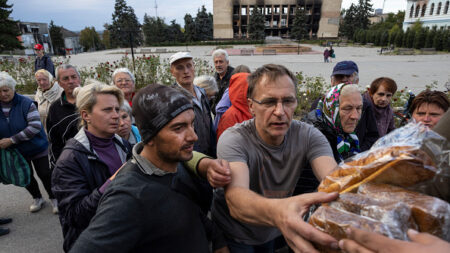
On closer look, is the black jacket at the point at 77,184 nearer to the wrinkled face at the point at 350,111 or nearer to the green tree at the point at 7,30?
the wrinkled face at the point at 350,111

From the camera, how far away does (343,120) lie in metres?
2.48

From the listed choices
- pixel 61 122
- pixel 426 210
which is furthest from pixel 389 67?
pixel 426 210

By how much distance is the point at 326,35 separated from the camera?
2628 inches

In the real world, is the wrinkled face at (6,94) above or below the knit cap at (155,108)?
below

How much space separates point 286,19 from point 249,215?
7915 centimetres

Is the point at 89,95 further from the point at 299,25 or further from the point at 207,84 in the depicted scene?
the point at 299,25

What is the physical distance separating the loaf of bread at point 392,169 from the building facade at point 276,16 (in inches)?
2692

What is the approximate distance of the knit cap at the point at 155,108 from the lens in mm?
1396

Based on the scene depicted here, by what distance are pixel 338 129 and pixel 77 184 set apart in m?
2.44

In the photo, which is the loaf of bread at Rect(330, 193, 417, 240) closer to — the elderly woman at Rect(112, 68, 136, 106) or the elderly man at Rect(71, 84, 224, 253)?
the elderly man at Rect(71, 84, 224, 253)

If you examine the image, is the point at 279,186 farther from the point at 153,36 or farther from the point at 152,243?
the point at 153,36

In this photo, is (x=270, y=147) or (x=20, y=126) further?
(x=20, y=126)

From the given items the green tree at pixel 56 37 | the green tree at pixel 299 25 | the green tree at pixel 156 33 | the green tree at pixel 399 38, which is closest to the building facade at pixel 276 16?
the green tree at pixel 299 25

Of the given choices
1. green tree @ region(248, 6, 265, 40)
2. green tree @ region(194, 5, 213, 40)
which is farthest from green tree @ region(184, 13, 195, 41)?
green tree @ region(248, 6, 265, 40)
